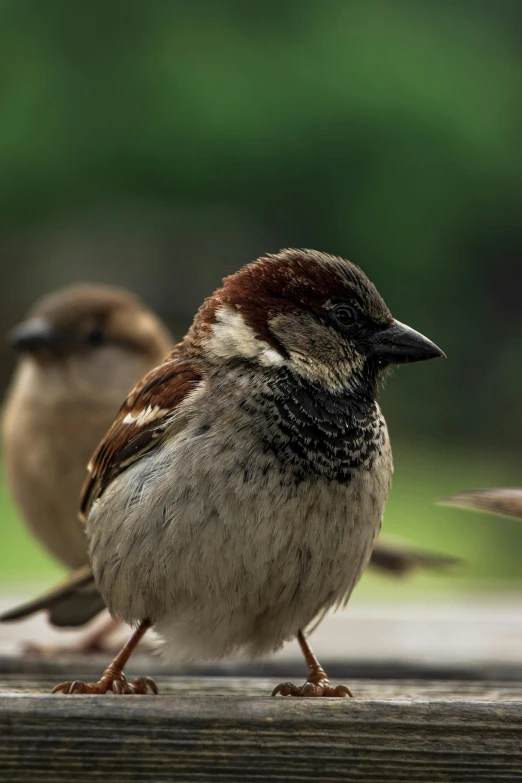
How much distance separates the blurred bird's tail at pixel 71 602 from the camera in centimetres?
241

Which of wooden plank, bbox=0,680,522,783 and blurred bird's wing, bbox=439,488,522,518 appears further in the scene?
blurred bird's wing, bbox=439,488,522,518

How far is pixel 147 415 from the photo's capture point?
198 centimetres

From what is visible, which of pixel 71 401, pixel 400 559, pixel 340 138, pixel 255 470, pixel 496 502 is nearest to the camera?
pixel 255 470

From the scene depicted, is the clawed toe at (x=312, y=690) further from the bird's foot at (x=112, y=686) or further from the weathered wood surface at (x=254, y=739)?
the weathered wood surface at (x=254, y=739)

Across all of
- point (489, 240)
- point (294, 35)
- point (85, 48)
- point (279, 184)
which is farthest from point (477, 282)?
point (85, 48)

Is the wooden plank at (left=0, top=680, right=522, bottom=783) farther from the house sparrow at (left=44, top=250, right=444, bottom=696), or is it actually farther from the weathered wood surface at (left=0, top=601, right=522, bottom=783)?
the house sparrow at (left=44, top=250, right=444, bottom=696)

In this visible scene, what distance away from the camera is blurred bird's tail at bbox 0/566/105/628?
2407 mm

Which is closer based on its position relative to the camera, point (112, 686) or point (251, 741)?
point (251, 741)

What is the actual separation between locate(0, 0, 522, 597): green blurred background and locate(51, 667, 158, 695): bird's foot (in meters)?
7.95

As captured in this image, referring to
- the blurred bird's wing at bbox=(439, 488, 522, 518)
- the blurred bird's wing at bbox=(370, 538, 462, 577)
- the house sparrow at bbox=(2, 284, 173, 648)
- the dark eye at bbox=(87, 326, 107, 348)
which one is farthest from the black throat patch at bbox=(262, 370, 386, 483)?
the dark eye at bbox=(87, 326, 107, 348)

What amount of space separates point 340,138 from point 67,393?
7143 millimetres

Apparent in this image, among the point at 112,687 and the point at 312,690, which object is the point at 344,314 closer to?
the point at 312,690

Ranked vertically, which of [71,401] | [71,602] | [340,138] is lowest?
[71,602]

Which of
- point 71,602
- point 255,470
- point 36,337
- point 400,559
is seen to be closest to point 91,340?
point 36,337
